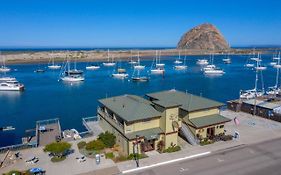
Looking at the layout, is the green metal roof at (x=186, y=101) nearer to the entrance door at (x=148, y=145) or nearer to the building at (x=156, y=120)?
the building at (x=156, y=120)

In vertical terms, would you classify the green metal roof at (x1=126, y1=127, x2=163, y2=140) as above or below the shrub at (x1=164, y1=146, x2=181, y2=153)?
above

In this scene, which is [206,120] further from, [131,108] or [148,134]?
[131,108]

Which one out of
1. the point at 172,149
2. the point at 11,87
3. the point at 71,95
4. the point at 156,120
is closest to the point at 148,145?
the point at 172,149

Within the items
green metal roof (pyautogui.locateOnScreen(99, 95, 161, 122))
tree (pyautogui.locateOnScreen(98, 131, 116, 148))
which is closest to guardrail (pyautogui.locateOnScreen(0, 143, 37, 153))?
tree (pyautogui.locateOnScreen(98, 131, 116, 148))

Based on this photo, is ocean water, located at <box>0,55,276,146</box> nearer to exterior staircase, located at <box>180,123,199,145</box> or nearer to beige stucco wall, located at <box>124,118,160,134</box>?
beige stucco wall, located at <box>124,118,160,134</box>

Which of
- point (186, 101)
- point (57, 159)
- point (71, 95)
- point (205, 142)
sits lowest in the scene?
point (71, 95)

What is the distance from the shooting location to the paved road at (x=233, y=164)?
102ft

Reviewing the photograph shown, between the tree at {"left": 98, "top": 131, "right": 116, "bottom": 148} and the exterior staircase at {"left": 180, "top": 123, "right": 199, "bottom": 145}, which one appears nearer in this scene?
the tree at {"left": 98, "top": 131, "right": 116, "bottom": 148}

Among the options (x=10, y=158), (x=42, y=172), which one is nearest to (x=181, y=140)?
(x=42, y=172)

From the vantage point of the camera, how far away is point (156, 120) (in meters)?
37.9

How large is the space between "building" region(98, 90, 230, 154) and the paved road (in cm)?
484

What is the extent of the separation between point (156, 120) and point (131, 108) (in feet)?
13.8

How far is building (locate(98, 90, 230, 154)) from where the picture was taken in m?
36.2

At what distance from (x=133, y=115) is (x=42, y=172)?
44.0ft
